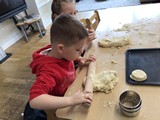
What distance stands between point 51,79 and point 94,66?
21 cm

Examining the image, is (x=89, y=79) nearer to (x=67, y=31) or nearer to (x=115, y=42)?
(x=67, y=31)

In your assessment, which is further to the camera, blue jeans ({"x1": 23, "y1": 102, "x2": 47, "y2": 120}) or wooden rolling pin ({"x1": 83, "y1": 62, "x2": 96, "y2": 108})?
blue jeans ({"x1": 23, "y1": 102, "x2": 47, "y2": 120})

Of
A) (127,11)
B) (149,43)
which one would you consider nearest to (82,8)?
(127,11)

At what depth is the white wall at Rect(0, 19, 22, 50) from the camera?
288 centimetres

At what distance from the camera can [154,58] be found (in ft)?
2.35

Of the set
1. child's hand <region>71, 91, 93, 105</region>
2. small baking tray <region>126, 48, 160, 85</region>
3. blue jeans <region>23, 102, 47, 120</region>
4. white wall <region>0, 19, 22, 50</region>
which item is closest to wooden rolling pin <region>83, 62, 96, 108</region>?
child's hand <region>71, 91, 93, 105</region>

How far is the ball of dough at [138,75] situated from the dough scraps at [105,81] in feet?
0.21

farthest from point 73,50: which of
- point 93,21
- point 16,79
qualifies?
point 16,79

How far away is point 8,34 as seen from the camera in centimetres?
299

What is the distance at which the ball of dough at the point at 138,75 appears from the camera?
614 mm

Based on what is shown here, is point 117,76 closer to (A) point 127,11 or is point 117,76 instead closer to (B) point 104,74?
(B) point 104,74

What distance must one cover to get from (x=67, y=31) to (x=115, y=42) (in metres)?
0.34

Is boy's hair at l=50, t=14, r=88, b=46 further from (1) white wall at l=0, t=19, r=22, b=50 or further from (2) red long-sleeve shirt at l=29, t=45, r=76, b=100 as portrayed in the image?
(1) white wall at l=0, t=19, r=22, b=50

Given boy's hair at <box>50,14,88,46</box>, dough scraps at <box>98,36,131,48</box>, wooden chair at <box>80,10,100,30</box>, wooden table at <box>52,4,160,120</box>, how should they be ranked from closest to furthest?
wooden table at <box>52,4,160,120</box>
boy's hair at <box>50,14,88,46</box>
dough scraps at <box>98,36,131,48</box>
wooden chair at <box>80,10,100,30</box>
